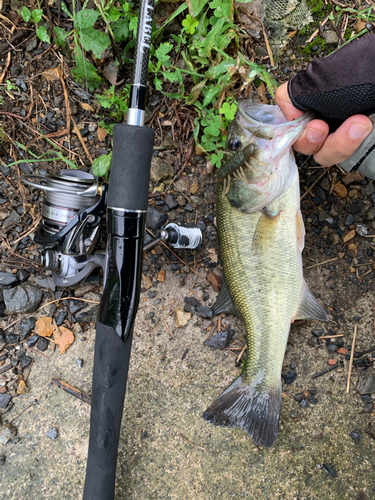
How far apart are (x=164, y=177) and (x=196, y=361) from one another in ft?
4.52

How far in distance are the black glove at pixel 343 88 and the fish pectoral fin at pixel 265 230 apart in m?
0.56

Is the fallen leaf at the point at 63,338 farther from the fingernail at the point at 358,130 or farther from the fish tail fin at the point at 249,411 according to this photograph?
the fingernail at the point at 358,130

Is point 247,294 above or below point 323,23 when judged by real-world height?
below

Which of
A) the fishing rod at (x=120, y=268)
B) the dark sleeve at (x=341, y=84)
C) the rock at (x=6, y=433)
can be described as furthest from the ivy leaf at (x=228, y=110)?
the rock at (x=6, y=433)

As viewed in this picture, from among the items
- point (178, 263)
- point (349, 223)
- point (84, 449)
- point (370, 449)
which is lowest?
point (84, 449)

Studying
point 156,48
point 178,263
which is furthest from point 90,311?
point 156,48

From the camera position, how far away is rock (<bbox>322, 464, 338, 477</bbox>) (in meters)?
2.39

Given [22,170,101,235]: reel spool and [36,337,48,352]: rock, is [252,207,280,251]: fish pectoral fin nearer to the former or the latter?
[22,170,101,235]: reel spool

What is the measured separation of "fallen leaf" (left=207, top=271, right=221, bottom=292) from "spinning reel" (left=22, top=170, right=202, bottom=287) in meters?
0.27

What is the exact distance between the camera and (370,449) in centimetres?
241

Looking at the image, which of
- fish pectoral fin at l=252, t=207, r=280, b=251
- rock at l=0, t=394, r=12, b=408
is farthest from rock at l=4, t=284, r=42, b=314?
fish pectoral fin at l=252, t=207, r=280, b=251

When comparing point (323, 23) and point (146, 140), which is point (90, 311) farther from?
point (323, 23)

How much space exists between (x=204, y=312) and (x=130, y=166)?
48.1 inches

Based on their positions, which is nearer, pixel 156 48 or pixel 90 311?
pixel 156 48
